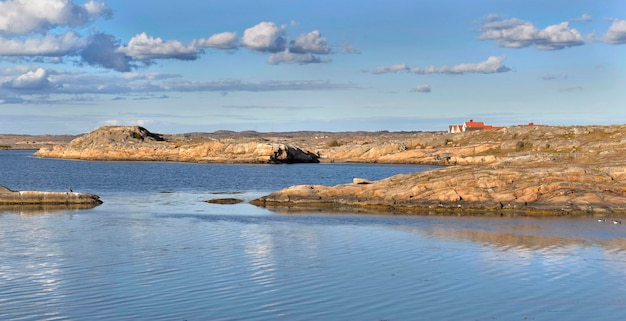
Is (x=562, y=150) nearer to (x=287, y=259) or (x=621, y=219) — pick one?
(x=621, y=219)

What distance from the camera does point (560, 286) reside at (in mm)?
19844

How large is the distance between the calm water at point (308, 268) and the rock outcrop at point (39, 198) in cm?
466

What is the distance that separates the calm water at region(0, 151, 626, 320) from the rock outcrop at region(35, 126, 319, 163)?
311ft

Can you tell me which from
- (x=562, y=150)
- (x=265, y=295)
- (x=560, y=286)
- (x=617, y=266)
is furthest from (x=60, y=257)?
(x=562, y=150)

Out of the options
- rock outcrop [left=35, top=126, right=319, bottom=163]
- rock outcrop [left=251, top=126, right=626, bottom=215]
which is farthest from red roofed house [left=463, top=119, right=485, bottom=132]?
rock outcrop [left=251, top=126, right=626, bottom=215]

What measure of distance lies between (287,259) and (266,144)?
112 meters

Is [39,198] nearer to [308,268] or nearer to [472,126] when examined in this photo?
[308,268]

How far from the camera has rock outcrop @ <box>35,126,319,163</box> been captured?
134462 millimetres

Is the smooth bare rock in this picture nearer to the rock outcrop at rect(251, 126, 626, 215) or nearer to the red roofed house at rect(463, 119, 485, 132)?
the rock outcrop at rect(251, 126, 626, 215)

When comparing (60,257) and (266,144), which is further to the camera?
(266,144)

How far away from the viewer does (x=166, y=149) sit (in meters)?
148

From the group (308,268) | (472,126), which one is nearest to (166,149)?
(472,126)

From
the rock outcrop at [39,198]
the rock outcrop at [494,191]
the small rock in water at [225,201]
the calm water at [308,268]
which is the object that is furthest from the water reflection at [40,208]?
the rock outcrop at [494,191]

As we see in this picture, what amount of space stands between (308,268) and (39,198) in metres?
27.8
